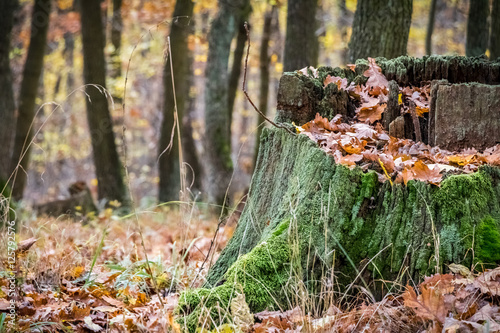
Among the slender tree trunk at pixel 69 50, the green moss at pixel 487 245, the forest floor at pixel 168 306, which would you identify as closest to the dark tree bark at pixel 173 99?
the forest floor at pixel 168 306

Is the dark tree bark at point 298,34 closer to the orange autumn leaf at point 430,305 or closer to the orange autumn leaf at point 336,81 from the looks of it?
the orange autumn leaf at point 336,81

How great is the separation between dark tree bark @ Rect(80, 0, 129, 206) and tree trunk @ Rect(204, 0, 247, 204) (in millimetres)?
2020

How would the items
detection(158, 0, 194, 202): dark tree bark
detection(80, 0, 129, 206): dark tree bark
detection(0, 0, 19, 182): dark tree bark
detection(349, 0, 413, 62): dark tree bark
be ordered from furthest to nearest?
1. detection(158, 0, 194, 202): dark tree bark
2. detection(80, 0, 129, 206): dark tree bark
3. detection(0, 0, 19, 182): dark tree bark
4. detection(349, 0, 413, 62): dark tree bark

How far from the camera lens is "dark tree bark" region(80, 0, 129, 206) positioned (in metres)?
9.27

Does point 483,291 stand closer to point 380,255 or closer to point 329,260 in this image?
point 380,255

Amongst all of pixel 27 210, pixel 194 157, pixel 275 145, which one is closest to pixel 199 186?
pixel 194 157

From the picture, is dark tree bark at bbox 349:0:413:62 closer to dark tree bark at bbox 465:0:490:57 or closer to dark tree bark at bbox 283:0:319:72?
dark tree bark at bbox 283:0:319:72

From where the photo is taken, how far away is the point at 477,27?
9125 millimetres

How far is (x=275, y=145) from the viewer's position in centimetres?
346

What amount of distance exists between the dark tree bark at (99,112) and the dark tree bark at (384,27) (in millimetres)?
5315

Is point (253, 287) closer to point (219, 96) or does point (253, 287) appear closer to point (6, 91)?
point (6, 91)

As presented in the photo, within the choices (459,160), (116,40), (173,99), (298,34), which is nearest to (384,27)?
(298,34)

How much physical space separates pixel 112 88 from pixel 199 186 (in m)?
5.54

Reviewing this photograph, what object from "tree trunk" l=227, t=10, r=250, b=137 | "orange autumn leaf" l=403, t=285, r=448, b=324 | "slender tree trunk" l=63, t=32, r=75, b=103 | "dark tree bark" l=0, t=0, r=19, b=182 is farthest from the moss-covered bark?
"slender tree trunk" l=63, t=32, r=75, b=103
